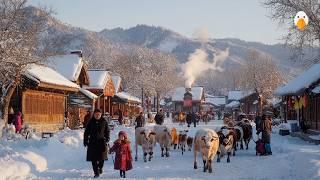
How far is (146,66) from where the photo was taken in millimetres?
103250

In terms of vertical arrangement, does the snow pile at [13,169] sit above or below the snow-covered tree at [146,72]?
below

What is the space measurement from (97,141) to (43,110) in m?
20.1

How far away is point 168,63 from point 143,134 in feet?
295

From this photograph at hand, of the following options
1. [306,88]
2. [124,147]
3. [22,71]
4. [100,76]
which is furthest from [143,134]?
[100,76]

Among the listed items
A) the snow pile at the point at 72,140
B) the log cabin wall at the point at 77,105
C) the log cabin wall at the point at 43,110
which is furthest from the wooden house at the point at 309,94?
the log cabin wall at the point at 77,105

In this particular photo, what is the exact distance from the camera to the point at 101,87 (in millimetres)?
52656

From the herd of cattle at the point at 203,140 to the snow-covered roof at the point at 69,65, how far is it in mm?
17664

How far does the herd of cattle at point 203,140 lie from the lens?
15.7 m

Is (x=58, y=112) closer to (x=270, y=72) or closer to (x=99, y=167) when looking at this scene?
(x=99, y=167)

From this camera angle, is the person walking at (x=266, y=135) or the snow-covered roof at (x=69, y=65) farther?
the snow-covered roof at (x=69, y=65)

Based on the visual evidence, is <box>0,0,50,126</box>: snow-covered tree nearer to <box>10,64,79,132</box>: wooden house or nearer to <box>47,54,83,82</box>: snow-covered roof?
<box>10,64,79,132</box>: wooden house

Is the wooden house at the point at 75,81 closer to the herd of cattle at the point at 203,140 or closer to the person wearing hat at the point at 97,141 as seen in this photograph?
the herd of cattle at the point at 203,140

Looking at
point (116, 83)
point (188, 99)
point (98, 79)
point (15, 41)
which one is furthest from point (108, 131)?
point (188, 99)

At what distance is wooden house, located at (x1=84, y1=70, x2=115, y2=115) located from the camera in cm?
5275
